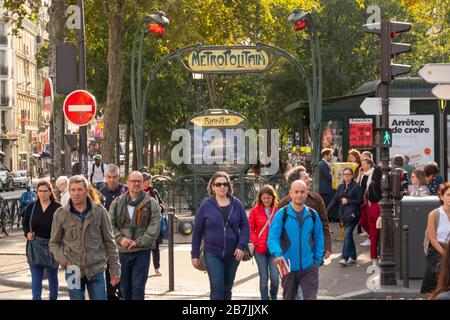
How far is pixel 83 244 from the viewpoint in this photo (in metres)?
9.51

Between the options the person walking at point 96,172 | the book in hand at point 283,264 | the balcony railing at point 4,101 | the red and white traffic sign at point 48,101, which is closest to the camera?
the book in hand at point 283,264

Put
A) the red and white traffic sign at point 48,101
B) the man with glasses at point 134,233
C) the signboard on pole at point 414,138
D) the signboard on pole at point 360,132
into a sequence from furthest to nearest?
1. the signboard on pole at point 360,132
2. the signboard on pole at point 414,138
3. the red and white traffic sign at point 48,101
4. the man with glasses at point 134,233

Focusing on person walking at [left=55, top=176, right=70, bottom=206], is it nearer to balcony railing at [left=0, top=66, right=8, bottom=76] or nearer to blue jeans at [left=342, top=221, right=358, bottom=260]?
blue jeans at [left=342, top=221, right=358, bottom=260]

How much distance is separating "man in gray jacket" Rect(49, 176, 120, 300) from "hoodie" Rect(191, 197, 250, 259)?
1161mm

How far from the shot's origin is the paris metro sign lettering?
1992 cm

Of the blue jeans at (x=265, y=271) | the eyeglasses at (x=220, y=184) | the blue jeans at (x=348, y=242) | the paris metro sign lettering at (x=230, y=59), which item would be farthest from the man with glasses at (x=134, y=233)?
the paris metro sign lettering at (x=230, y=59)

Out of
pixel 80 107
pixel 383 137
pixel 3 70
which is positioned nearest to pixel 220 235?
pixel 383 137

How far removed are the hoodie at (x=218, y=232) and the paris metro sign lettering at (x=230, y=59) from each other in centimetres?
956

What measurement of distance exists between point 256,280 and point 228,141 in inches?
342

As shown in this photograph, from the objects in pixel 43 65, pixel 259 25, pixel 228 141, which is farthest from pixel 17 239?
pixel 259 25

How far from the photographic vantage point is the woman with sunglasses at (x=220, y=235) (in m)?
10.5

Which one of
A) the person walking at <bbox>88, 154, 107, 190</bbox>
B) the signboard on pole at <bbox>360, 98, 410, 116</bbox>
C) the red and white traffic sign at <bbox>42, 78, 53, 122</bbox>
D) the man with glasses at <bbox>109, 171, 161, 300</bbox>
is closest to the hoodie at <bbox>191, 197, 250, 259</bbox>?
the man with glasses at <bbox>109, 171, 161, 300</bbox>

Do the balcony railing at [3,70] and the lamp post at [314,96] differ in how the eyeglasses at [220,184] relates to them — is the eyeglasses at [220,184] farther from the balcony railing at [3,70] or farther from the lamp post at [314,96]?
the balcony railing at [3,70]
